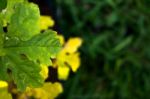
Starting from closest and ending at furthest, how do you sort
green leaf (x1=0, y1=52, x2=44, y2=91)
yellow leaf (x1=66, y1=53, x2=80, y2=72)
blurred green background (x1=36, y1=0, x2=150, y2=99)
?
green leaf (x1=0, y1=52, x2=44, y2=91) < yellow leaf (x1=66, y1=53, x2=80, y2=72) < blurred green background (x1=36, y1=0, x2=150, y2=99)

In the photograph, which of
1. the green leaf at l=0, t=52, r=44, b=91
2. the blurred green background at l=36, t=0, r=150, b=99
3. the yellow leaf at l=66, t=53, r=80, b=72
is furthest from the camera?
the blurred green background at l=36, t=0, r=150, b=99

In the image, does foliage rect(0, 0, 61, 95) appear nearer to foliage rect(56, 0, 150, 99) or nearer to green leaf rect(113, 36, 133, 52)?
foliage rect(56, 0, 150, 99)

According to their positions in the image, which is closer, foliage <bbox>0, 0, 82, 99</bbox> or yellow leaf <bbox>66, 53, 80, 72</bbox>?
foliage <bbox>0, 0, 82, 99</bbox>

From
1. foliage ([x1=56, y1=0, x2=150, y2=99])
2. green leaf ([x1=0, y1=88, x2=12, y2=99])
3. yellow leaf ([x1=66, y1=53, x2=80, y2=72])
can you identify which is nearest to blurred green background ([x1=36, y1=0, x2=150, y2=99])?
foliage ([x1=56, y1=0, x2=150, y2=99])

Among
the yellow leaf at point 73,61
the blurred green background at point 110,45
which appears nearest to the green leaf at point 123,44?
the blurred green background at point 110,45

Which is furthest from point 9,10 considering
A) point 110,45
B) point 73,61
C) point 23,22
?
point 110,45

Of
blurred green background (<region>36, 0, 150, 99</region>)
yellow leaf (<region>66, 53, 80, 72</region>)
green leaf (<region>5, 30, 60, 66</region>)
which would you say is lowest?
blurred green background (<region>36, 0, 150, 99</region>)

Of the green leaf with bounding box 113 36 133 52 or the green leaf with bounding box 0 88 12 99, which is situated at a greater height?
the green leaf with bounding box 0 88 12 99
